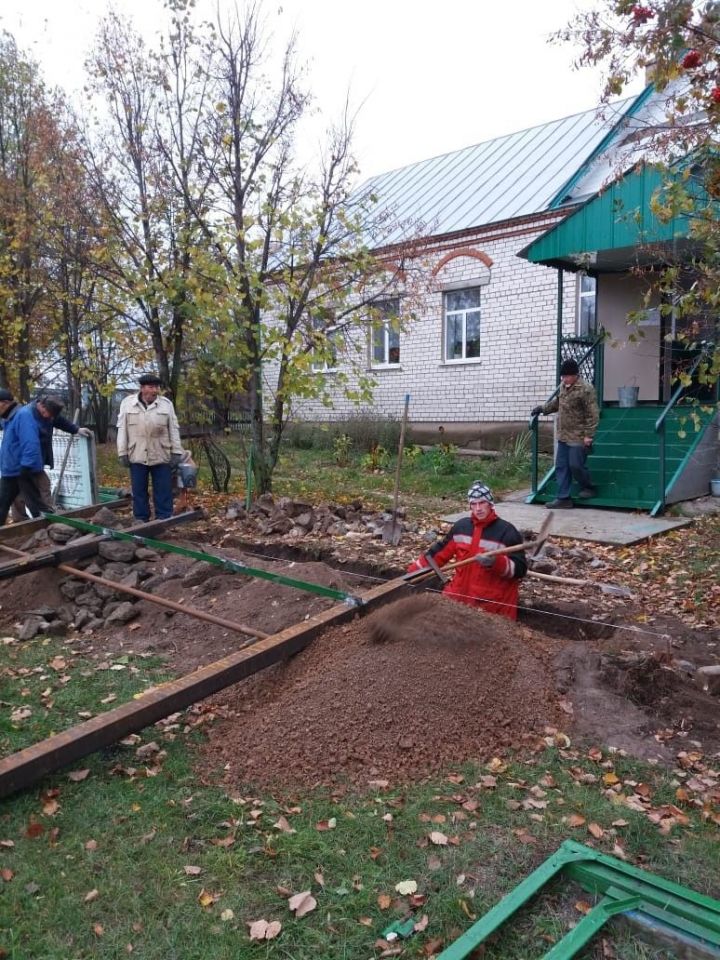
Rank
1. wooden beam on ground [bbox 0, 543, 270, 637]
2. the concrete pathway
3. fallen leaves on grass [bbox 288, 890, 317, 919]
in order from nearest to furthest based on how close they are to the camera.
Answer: fallen leaves on grass [bbox 288, 890, 317, 919] → wooden beam on ground [bbox 0, 543, 270, 637] → the concrete pathway

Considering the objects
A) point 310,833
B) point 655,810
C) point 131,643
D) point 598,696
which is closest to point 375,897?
point 310,833

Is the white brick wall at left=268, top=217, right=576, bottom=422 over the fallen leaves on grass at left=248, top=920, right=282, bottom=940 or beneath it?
over

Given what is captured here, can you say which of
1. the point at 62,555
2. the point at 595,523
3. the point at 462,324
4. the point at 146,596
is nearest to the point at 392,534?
the point at 595,523

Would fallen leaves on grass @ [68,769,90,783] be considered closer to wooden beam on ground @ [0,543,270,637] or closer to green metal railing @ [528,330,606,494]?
wooden beam on ground @ [0,543,270,637]

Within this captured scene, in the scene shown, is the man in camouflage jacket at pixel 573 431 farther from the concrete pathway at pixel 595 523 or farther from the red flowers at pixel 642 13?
the red flowers at pixel 642 13

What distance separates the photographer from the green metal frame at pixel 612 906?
238cm

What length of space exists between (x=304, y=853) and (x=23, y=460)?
21.7 feet

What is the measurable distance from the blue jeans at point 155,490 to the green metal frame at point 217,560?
94cm

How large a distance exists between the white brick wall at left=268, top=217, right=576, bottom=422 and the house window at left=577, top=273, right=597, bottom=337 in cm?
13

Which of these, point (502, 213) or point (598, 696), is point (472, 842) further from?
point (502, 213)

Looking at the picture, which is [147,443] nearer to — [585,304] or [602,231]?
[602,231]

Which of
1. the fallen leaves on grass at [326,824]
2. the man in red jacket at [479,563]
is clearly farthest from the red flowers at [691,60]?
the fallen leaves on grass at [326,824]

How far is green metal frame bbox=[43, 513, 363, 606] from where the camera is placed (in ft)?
15.7

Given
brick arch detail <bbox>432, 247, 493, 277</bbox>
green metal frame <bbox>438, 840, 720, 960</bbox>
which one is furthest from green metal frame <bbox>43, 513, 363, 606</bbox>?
brick arch detail <bbox>432, 247, 493, 277</bbox>
